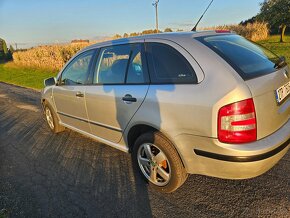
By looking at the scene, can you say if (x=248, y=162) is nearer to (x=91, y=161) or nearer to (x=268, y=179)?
(x=268, y=179)

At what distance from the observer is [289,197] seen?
9.32 ft

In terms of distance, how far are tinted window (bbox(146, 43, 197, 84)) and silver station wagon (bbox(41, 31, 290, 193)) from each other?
11mm

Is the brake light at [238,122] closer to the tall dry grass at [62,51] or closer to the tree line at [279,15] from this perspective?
the tall dry grass at [62,51]

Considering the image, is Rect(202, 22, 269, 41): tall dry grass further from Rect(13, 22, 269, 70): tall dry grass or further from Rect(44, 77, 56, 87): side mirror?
Rect(44, 77, 56, 87): side mirror

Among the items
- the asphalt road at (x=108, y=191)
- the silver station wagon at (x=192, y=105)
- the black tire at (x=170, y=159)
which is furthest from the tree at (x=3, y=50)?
the black tire at (x=170, y=159)

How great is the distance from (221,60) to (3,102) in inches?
372

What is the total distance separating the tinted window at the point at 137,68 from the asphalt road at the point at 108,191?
1310 millimetres

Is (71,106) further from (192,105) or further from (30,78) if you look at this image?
(30,78)

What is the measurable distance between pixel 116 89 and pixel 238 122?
161cm

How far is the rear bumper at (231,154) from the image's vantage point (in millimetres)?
2385

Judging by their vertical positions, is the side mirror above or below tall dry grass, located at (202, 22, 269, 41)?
below

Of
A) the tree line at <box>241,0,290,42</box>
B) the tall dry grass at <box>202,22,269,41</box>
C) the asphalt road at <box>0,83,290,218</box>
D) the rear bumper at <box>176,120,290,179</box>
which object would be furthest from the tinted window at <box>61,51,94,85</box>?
the tall dry grass at <box>202,22,269,41</box>

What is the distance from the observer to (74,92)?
427cm

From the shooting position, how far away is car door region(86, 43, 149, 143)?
3121mm
